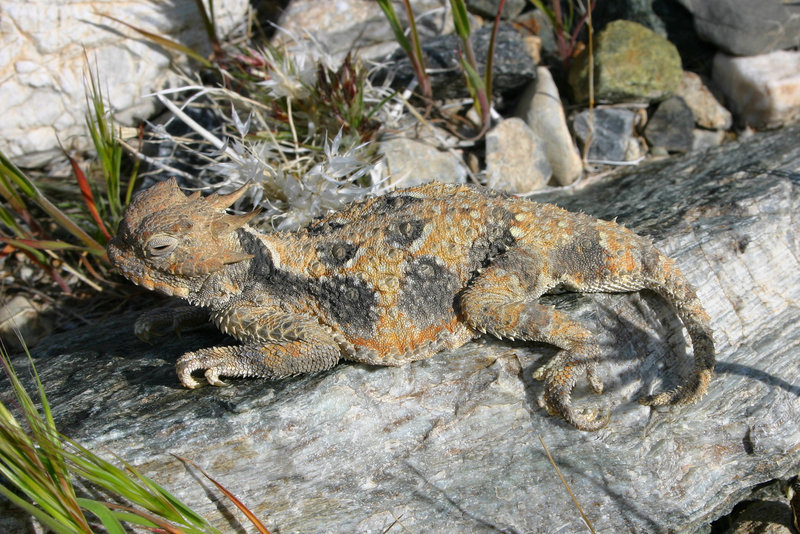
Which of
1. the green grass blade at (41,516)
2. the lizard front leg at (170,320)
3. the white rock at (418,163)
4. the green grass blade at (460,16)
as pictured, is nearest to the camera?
the green grass blade at (41,516)

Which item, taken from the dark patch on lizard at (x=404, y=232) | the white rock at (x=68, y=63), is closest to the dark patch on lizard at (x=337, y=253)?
the dark patch on lizard at (x=404, y=232)

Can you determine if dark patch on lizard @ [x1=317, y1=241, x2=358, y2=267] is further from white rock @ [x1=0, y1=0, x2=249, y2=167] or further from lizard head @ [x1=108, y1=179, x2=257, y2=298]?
white rock @ [x1=0, y1=0, x2=249, y2=167]

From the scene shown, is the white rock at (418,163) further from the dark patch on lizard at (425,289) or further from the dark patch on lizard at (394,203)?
the dark patch on lizard at (425,289)

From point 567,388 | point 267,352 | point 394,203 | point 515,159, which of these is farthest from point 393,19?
point 567,388

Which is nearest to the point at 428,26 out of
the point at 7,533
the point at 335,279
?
the point at 335,279

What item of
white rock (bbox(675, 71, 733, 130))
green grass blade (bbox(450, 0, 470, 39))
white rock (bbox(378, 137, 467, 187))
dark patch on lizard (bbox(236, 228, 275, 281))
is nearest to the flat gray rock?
dark patch on lizard (bbox(236, 228, 275, 281))

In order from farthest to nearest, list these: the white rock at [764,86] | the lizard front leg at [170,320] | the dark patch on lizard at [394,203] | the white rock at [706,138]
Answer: the white rock at [706,138] < the white rock at [764,86] < the lizard front leg at [170,320] < the dark patch on lizard at [394,203]
